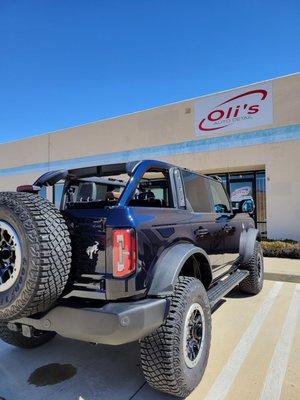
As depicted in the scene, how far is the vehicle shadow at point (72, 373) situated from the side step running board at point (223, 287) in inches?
39.8

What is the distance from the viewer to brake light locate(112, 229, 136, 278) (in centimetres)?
248

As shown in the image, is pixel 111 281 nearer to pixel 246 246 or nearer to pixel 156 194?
pixel 156 194

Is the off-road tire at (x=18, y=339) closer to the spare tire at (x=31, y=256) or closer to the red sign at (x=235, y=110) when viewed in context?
the spare tire at (x=31, y=256)

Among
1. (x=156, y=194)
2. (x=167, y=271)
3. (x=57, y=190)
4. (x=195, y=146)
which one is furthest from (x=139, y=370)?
(x=195, y=146)

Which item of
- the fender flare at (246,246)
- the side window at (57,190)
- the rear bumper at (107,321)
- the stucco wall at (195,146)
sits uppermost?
the stucco wall at (195,146)

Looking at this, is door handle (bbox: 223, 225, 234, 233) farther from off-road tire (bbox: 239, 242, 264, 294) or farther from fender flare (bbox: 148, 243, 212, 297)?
fender flare (bbox: 148, 243, 212, 297)

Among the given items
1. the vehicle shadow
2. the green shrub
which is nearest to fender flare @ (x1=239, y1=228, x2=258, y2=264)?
the vehicle shadow

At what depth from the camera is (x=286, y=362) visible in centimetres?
346

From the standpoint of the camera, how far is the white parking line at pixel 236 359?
2.95 meters

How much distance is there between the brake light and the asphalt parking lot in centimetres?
119

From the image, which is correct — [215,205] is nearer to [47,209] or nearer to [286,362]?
[286,362]

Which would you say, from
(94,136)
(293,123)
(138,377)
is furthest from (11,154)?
(138,377)

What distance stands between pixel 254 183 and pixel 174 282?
1103 centimetres

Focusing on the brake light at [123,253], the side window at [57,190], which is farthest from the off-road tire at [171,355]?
the side window at [57,190]
